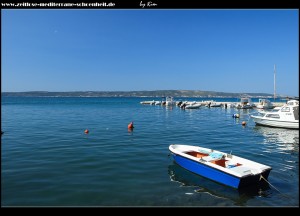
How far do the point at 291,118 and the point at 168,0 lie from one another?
38872mm

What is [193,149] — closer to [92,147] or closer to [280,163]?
[280,163]

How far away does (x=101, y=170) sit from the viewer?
18.3m

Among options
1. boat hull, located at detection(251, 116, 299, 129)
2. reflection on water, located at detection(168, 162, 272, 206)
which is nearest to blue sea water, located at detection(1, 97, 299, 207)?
reflection on water, located at detection(168, 162, 272, 206)

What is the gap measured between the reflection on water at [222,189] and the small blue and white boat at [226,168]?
300 millimetres

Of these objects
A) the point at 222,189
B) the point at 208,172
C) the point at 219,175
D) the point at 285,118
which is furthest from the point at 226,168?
the point at 285,118

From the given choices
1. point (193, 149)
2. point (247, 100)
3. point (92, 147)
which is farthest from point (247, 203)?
point (247, 100)

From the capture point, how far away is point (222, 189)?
14.9 metres

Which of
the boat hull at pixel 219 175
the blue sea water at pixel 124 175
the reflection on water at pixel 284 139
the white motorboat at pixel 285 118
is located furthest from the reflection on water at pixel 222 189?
the white motorboat at pixel 285 118

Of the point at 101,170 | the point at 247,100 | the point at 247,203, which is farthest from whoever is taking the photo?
the point at 247,100

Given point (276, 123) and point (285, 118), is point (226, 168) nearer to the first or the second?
point (285, 118)
